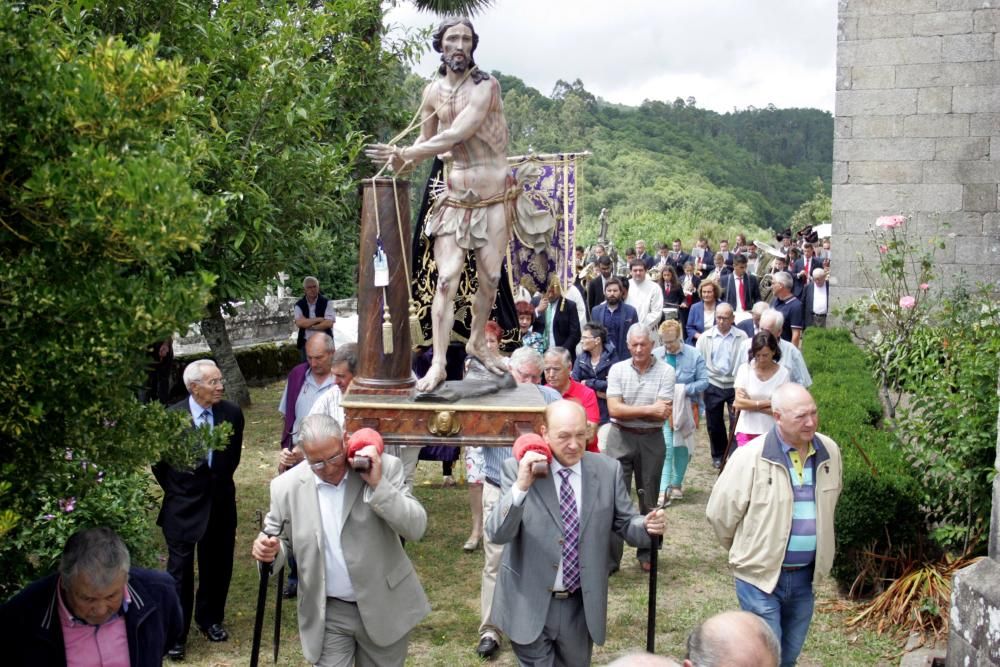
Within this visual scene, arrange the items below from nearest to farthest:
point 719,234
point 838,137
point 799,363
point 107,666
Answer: point 107,666 < point 799,363 < point 838,137 < point 719,234

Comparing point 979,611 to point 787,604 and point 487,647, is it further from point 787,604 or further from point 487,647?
point 487,647

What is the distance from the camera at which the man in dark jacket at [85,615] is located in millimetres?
4125

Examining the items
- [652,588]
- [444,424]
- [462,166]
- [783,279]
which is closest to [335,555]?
[652,588]

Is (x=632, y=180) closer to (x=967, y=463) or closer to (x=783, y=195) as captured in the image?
(x=783, y=195)

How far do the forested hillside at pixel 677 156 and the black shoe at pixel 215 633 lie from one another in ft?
111

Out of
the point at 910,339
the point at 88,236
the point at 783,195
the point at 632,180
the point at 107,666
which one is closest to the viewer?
the point at 88,236

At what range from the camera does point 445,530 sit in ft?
32.5

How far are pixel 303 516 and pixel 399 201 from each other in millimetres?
2708

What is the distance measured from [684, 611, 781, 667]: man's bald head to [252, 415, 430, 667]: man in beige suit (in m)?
2.24

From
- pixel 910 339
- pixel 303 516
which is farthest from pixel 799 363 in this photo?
pixel 303 516

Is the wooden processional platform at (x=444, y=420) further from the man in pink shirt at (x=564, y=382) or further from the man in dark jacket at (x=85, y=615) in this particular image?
the man in dark jacket at (x=85, y=615)

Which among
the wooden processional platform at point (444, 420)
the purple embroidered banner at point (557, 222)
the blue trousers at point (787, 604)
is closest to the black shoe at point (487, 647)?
the wooden processional platform at point (444, 420)

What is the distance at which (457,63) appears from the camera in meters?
7.02

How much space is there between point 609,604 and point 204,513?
2.94m
